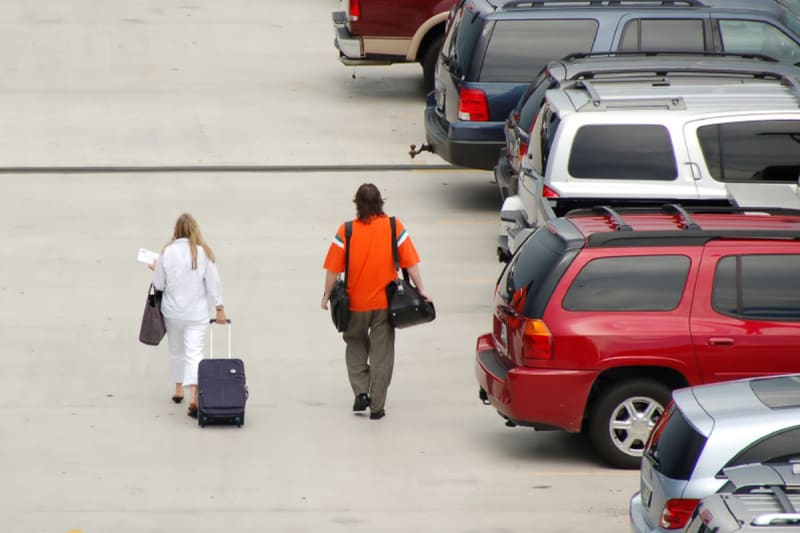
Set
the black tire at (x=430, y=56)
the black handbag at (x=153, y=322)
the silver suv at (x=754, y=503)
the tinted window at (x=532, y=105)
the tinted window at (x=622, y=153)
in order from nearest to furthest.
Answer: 1. the silver suv at (x=754, y=503)
2. the black handbag at (x=153, y=322)
3. the tinted window at (x=622, y=153)
4. the tinted window at (x=532, y=105)
5. the black tire at (x=430, y=56)

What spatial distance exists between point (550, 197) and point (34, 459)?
Answer: 15.4ft

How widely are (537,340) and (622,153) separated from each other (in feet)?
10.3

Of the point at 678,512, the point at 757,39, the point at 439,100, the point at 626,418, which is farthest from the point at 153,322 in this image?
the point at 757,39

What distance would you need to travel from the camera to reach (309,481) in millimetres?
10414

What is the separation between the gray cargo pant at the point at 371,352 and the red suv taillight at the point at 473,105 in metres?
5.65

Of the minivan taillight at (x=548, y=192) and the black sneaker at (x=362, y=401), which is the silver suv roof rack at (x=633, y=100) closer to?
the minivan taillight at (x=548, y=192)

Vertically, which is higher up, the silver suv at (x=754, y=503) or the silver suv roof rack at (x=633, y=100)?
the silver suv roof rack at (x=633, y=100)

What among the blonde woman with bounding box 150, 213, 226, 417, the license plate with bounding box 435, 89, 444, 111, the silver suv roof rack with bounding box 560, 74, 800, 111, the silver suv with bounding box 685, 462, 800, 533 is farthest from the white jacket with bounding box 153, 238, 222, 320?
the license plate with bounding box 435, 89, 444, 111

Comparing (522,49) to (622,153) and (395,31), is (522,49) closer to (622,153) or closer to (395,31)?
(622,153)

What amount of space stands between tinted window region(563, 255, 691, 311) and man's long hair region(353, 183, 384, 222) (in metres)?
1.80

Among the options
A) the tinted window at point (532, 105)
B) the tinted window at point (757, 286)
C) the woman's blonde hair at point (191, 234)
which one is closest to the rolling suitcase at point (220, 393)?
the woman's blonde hair at point (191, 234)

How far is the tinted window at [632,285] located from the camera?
34.0 ft

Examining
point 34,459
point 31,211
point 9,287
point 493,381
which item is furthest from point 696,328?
point 31,211

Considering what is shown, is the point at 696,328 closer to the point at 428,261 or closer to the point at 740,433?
the point at 740,433
